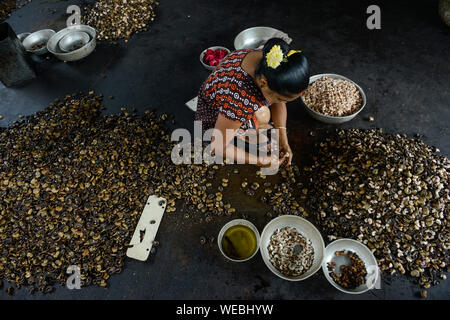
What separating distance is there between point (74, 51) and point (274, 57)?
8.96 feet

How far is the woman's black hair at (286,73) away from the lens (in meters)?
1.36

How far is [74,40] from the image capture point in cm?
341

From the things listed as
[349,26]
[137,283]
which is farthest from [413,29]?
[137,283]

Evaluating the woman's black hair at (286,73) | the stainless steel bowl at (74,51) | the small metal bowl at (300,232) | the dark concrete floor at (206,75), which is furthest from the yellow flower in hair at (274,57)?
the stainless steel bowl at (74,51)

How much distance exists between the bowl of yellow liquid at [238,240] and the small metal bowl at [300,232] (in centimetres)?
7

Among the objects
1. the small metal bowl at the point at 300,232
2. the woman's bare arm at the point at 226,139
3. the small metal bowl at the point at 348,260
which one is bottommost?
the small metal bowl at the point at 348,260

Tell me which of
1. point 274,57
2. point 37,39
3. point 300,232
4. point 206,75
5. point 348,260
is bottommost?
point 348,260

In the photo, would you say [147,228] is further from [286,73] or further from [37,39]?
[37,39]

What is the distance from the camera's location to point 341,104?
2449 millimetres

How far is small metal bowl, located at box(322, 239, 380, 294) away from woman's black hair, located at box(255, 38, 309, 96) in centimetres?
109

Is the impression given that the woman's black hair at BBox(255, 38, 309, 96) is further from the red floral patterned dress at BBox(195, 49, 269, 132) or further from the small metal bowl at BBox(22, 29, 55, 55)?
the small metal bowl at BBox(22, 29, 55, 55)

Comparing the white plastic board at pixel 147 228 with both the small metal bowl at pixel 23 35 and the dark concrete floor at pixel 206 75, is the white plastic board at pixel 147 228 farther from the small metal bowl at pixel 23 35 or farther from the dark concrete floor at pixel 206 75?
the small metal bowl at pixel 23 35

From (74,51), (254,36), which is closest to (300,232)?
(254,36)

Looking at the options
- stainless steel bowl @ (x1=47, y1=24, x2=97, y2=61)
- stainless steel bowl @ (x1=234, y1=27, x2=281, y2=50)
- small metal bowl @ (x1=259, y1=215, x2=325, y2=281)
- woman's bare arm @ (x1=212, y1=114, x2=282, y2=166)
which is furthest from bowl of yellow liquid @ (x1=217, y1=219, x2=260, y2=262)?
stainless steel bowl @ (x1=47, y1=24, x2=97, y2=61)
